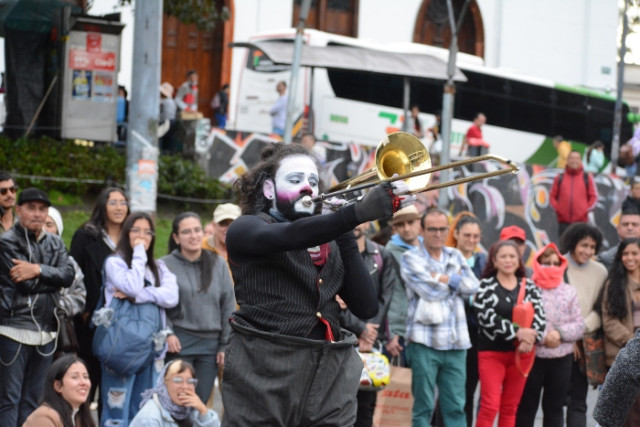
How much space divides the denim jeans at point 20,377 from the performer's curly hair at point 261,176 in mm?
3416

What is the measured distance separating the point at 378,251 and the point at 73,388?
9.28 feet

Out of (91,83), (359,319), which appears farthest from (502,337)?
(91,83)

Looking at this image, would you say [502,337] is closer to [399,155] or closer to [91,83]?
[399,155]

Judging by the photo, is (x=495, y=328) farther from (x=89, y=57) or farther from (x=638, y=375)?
(x=89, y=57)

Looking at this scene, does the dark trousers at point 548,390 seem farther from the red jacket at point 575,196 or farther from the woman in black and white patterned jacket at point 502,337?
the red jacket at point 575,196

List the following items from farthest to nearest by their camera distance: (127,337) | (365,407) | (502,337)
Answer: (502,337) → (365,407) → (127,337)

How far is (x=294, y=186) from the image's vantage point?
213 inches

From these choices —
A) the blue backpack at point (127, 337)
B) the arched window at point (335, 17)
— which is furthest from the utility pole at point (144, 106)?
the arched window at point (335, 17)

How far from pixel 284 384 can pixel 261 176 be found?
0.97m

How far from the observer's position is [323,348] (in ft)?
17.2

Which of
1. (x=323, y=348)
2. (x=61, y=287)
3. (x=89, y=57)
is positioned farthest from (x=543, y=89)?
(x=323, y=348)

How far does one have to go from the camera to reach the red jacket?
54.4 ft

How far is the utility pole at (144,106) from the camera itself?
10.8 m

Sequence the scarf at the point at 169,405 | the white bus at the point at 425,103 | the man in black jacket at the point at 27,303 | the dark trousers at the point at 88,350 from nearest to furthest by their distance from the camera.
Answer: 1. the scarf at the point at 169,405
2. the man in black jacket at the point at 27,303
3. the dark trousers at the point at 88,350
4. the white bus at the point at 425,103
